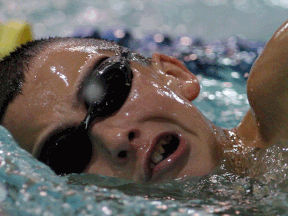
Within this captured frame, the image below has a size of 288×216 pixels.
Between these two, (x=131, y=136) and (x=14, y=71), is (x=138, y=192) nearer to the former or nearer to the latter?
(x=131, y=136)

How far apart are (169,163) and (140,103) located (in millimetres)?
211

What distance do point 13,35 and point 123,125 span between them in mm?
1631

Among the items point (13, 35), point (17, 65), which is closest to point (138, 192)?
point (17, 65)

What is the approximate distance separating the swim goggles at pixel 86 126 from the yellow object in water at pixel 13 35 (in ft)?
4.48

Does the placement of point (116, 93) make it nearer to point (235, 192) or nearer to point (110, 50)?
point (110, 50)

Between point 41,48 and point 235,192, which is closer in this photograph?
point 235,192

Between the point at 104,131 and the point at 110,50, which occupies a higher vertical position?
the point at 110,50

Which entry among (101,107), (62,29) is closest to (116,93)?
(101,107)

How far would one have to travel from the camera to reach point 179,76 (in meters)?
Answer: 1.36

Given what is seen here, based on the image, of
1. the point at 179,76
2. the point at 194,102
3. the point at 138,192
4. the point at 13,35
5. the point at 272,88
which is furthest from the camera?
the point at 194,102

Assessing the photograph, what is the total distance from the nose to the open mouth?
7 cm

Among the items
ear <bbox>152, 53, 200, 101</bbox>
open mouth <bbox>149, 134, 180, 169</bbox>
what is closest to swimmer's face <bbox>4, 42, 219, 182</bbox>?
open mouth <bbox>149, 134, 180, 169</bbox>

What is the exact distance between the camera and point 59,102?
1056mm

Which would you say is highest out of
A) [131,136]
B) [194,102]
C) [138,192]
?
[131,136]
